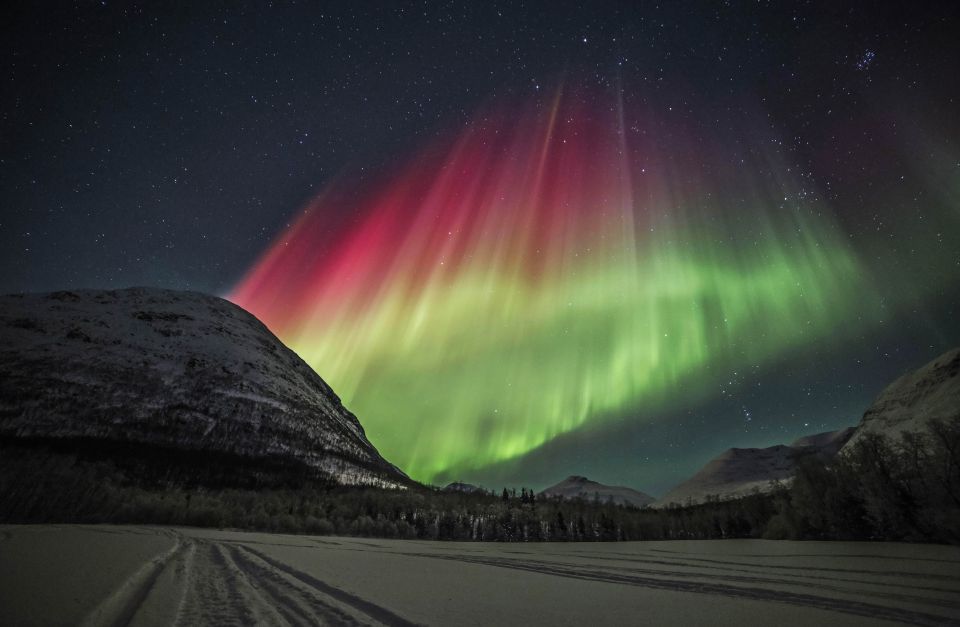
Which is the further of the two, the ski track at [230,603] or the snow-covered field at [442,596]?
the snow-covered field at [442,596]

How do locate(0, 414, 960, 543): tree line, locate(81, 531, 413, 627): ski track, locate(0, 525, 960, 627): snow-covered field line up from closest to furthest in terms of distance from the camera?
locate(81, 531, 413, 627): ski track, locate(0, 525, 960, 627): snow-covered field, locate(0, 414, 960, 543): tree line

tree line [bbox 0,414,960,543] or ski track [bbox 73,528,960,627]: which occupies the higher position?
tree line [bbox 0,414,960,543]

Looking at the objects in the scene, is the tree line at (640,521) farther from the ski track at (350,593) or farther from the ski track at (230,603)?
the ski track at (230,603)

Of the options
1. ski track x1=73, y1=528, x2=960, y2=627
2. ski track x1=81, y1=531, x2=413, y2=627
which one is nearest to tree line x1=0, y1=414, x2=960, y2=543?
ski track x1=73, y1=528, x2=960, y2=627

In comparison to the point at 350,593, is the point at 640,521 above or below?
above

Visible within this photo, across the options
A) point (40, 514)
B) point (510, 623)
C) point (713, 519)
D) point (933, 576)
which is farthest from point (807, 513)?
point (40, 514)

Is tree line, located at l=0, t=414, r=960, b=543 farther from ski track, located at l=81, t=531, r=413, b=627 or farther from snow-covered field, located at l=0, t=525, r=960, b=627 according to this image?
ski track, located at l=81, t=531, r=413, b=627

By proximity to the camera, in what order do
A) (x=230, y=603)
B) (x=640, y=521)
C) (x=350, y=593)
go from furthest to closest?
(x=640, y=521) < (x=350, y=593) < (x=230, y=603)

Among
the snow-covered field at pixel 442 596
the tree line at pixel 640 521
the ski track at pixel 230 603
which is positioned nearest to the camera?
the ski track at pixel 230 603

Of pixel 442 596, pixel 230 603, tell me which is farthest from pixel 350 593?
pixel 230 603

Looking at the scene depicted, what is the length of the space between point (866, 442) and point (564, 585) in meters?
24.8

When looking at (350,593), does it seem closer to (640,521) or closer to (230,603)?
(230,603)

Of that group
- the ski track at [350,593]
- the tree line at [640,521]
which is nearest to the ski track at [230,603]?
the ski track at [350,593]

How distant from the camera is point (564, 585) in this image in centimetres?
460
